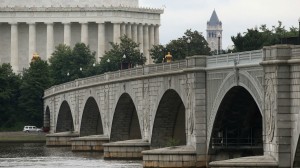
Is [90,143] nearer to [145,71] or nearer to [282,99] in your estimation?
[145,71]

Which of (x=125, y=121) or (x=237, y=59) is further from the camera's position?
(x=125, y=121)

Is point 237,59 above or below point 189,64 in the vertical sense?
below

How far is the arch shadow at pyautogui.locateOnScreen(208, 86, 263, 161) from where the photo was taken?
89.0 m

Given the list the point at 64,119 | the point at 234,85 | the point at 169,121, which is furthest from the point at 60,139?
the point at 234,85

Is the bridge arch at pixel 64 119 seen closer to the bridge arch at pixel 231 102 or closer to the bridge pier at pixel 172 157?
the bridge pier at pixel 172 157

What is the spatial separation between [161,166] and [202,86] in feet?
21.8

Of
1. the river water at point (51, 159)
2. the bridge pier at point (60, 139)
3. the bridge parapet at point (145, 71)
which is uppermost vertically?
the bridge parapet at point (145, 71)

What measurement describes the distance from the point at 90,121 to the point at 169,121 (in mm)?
44776

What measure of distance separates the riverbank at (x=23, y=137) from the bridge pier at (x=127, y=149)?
58.6m

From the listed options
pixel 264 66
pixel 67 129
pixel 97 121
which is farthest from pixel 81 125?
pixel 264 66

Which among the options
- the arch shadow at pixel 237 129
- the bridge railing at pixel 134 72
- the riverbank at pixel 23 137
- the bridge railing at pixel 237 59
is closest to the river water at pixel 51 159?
the bridge railing at pixel 134 72

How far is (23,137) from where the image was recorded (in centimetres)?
17788

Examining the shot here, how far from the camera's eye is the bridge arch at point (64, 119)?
179950mm

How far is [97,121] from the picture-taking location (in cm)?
15288
